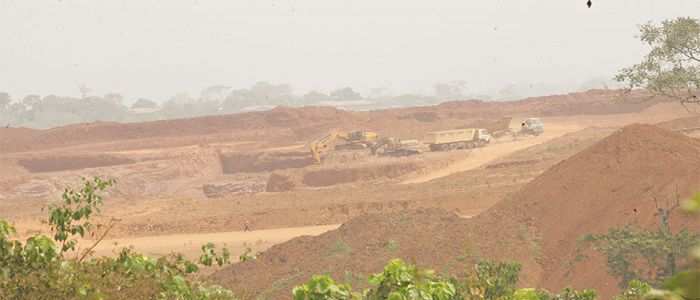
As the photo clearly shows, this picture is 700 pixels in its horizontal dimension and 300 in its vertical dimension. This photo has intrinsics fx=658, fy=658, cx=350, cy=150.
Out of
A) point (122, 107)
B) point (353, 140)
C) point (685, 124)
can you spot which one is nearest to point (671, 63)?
point (685, 124)

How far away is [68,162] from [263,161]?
14.5 m

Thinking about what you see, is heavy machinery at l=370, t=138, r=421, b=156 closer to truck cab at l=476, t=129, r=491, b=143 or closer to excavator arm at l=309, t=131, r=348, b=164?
excavator arm at l=309, t=131, r=348, b=164

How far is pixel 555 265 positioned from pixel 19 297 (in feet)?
49.2

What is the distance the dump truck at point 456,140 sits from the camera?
4494 centimetres

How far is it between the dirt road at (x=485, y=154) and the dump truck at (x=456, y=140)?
79 cm

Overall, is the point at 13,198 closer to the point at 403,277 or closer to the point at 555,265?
the point at 555,265

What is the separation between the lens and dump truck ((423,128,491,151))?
44938 millimetres

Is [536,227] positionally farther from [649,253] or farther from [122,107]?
[122,107]

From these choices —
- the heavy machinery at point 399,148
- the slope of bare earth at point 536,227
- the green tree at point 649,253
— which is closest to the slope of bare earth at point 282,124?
the heavy machinery at point 399,148

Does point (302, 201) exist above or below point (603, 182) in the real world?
below

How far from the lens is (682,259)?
14.7 m

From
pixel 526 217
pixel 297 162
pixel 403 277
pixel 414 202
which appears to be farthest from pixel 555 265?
pixel 297 162

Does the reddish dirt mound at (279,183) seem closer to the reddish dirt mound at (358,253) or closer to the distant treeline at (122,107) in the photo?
the reddish dirt mound at (358,253)

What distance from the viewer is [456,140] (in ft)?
148
